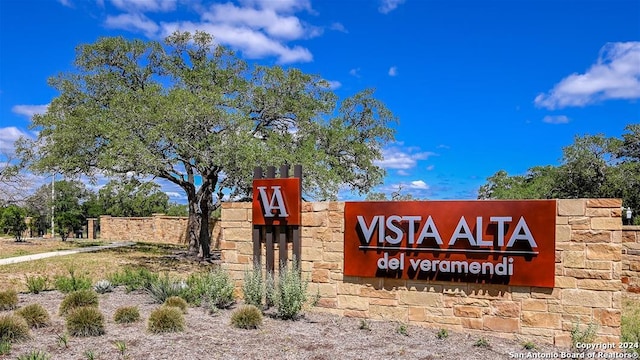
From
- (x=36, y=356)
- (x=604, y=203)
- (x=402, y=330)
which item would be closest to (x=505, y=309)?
(x=402, y=330)

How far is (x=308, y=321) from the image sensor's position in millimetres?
7199

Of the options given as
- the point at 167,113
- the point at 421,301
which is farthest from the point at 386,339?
the point at 167,113

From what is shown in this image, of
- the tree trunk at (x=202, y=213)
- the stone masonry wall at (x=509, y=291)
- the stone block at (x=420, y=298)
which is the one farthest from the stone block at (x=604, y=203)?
the tree trunk at (x=202, y=213)

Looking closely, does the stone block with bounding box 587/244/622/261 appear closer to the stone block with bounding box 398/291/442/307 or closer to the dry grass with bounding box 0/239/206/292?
the stone block with bounding box 398/291/442/307

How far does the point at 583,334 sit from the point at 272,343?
151 inches

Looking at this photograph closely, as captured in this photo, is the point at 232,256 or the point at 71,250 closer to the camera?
the point at 232,256

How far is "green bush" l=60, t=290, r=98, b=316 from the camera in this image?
7.25m

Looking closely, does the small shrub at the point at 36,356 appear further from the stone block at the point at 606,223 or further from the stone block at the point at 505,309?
the stone block at the point at 606,223

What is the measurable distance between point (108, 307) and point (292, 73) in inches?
456

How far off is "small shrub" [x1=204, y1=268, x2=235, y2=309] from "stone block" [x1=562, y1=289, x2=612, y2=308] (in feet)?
16.0

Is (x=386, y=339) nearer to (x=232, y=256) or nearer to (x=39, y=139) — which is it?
(x=232, y=256)

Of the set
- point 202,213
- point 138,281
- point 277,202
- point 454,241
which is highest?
point 277,202

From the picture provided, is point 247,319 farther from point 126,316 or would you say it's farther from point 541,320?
point 541,320

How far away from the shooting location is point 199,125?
49.4 ft
